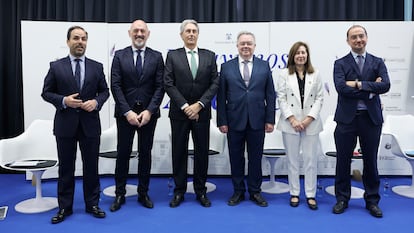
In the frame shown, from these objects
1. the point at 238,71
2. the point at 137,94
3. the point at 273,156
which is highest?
the point at 238,71

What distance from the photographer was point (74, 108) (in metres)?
3.29

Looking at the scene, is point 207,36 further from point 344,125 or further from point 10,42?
point 10,42

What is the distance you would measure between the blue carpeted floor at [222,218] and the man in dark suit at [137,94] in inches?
11.1

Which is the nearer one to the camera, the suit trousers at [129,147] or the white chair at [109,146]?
the suit trousers at [129,147]

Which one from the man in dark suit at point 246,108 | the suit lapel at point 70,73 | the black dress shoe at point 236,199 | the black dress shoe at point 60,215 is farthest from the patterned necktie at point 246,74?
the black dress shoe at point 60,215

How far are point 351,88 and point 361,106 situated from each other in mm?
214

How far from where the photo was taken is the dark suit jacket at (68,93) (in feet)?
10.8

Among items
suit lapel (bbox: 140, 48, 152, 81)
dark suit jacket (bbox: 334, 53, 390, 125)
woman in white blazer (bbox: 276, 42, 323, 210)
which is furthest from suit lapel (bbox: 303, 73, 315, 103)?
suit lapel (bbox: 140, 48, 152, 81)

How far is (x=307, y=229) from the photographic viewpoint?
3209mm

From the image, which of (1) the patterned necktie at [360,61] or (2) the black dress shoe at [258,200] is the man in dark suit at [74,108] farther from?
(1) the patterned necktie at [360,61]

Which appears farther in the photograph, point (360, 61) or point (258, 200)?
point (258, 200)

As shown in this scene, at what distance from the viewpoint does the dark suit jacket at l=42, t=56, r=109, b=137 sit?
3301 mm

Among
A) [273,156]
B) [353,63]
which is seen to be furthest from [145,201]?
[353,63]

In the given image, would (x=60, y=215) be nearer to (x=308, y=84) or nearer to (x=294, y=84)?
(x=294, y=84)
